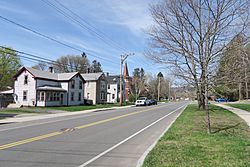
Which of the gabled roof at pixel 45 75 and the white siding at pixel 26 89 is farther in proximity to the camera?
the gabled roof at pixel 45 75

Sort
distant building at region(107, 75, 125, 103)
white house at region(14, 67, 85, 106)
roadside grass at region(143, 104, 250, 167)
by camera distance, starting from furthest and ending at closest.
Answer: distant building at region(107, 75, 125, 103)
white house at region(14, 67, 85, 106)
roadside grass at region(143, 104, 250, 167)

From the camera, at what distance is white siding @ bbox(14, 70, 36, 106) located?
39.9 meters

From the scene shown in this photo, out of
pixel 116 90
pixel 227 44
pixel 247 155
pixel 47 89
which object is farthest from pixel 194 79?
pixel 116 90

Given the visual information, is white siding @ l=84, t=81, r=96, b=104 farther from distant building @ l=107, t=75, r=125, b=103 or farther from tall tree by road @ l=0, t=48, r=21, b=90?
distant building @ l=107, t=75, r=125, b=103

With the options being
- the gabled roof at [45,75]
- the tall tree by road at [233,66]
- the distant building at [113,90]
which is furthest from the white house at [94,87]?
the tall tree by road at [233,66]

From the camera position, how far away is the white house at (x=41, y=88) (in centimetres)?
3984

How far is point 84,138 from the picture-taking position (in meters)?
11.3

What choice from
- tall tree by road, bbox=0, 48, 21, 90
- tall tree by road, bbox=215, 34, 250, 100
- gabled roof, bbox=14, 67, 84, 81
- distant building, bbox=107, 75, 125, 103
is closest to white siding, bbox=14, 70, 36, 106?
gabled roof, bbox=14, 67, 84, 81

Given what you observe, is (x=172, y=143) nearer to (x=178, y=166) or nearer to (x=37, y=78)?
(x=178, y=166)

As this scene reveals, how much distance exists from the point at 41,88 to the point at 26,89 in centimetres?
281

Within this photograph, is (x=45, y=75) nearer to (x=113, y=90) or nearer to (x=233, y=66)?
(x=233, y=66)

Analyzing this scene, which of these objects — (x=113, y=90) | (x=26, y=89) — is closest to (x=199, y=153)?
(x=26, y=89)

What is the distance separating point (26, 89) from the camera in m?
40.5

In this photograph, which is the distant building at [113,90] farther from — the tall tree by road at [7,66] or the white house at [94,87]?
the tall tree by road at [7,66]
